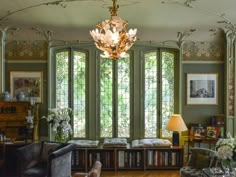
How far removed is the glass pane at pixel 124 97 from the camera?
8.51 m

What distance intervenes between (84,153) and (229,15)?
432cm

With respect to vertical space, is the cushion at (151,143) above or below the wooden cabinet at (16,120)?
below

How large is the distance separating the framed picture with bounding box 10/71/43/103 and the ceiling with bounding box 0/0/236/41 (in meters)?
0.87

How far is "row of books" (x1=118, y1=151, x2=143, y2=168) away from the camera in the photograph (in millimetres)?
7836

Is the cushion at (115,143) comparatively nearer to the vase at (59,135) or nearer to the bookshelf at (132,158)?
the bookshelf at (132,158)

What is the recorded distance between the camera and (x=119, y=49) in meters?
5.11

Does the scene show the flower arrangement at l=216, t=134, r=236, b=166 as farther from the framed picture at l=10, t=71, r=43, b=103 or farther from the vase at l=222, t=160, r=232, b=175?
the framed picture at l=10, t=71, r=43, b=103

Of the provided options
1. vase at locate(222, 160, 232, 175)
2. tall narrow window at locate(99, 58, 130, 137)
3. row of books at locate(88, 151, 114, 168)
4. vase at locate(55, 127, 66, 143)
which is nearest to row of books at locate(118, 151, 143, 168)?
row of books at locate(88, 151, 114, 168)

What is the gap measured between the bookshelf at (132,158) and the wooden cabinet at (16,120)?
1.18 meters

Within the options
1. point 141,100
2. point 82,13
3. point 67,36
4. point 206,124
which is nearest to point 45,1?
point 82,13

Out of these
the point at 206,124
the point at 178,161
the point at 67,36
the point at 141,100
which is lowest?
the point at 178,161

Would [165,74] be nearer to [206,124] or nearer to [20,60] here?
[206,124]

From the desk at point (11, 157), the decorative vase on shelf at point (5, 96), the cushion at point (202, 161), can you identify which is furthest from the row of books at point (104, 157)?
the decorative vase on shelf at point (5, 96)

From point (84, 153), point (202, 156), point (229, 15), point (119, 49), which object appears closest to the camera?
point (119, 49)
